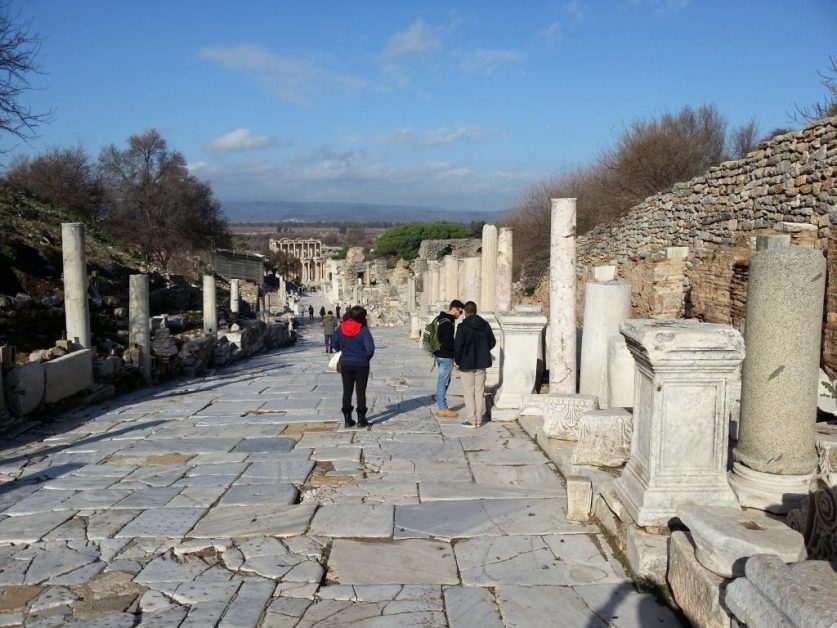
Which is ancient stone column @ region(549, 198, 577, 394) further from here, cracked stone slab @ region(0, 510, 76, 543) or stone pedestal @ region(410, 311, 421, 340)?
stone pedestal @ region(410, 311, 421, 340)

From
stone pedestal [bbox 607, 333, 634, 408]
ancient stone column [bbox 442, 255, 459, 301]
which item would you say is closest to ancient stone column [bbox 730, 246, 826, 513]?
stone pedestal [bbox 607, 333, 634, 408]

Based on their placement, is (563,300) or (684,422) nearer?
(684,422)

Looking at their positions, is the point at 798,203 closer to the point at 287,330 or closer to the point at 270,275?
the point at 287,330

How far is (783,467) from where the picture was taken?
13.3 feet

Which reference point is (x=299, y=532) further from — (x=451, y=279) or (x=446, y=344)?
(x=451, y=279)

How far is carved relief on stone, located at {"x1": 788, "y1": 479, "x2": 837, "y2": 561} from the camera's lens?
3160 millimetres

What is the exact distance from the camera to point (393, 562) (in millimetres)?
4340

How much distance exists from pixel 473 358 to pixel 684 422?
377cm

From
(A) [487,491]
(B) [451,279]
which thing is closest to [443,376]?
(A) [487,491]

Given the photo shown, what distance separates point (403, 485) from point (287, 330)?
80.2ft

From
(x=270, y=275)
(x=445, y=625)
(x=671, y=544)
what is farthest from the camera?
(x=270, y=275)

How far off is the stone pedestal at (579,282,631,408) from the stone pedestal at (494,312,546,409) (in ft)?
3.30

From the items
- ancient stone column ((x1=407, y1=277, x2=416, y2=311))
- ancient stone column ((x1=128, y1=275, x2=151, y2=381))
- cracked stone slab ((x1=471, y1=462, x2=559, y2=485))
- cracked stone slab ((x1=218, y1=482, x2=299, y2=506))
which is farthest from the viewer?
ancient stone column ((x1=407, y1=277, x2=416, y2=311))

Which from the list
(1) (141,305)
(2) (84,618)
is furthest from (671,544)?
(1) (141,305)
